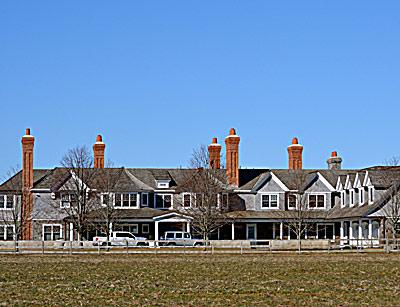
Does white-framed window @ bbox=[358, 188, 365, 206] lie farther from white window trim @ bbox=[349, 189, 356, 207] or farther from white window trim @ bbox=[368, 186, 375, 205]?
white window trim @ bbox=[368, 186, 375, 205]

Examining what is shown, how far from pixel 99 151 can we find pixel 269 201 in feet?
54.1

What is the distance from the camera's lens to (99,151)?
79062 mm

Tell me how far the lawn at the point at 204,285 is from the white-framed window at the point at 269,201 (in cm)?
3976

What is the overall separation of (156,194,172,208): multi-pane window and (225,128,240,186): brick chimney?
222 inches

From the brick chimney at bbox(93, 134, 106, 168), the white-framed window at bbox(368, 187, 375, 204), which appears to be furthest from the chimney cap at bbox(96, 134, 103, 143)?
the white-framed window at bbox(368, 187, 375, 204)

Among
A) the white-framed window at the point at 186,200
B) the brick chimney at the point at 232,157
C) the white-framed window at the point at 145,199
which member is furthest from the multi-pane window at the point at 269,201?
the white-framed window at the point at 145,199

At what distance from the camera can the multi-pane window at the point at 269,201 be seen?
74.8m

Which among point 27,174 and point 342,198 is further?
point 27,174

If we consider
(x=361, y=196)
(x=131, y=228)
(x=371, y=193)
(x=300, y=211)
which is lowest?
(x=131, y=228)

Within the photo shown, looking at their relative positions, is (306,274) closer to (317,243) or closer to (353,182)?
(317,243)

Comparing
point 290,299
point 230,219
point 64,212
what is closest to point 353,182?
point 230,219

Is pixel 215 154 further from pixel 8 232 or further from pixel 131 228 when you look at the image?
pixel 8 232

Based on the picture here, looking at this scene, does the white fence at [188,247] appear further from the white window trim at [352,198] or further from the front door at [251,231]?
the front door at [251,231]

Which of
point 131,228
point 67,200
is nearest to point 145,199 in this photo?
point 131,228
